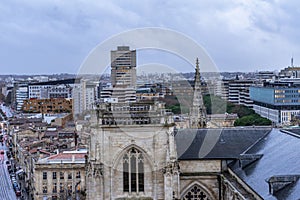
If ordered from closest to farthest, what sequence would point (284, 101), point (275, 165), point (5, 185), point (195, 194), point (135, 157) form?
point (275, 165)
point (135, 157)
point (195, 194)
point (5, 185)
point (284, 101)

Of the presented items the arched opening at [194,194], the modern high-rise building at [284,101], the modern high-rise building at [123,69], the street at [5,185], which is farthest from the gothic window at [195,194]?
the modern high-rise building at [284,101]

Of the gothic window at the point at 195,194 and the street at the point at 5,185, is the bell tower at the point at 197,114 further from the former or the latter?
the street at the point at 5,185

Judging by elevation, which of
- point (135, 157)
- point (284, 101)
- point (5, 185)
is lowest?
point (5, 185)

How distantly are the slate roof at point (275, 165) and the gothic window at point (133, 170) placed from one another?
245 inches

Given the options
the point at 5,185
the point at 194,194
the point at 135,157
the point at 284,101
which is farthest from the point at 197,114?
the point at 284,101

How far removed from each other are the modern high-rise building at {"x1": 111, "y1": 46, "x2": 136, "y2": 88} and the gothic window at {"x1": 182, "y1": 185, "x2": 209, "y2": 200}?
114033mm

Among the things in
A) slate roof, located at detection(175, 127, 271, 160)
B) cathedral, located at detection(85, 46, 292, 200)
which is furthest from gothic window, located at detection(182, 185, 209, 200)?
cathedral, located at detection(85, 46, 292, 200)

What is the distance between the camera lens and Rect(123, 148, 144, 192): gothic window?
113 ft

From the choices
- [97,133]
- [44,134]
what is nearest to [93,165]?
[97,133]

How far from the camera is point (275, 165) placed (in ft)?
105

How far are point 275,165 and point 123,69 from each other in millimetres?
139381

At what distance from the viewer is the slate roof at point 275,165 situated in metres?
27.6

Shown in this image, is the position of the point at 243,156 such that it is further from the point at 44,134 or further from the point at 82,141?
the point at 44,134

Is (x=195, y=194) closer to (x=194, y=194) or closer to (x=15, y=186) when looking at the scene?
(x=194, y=194)
